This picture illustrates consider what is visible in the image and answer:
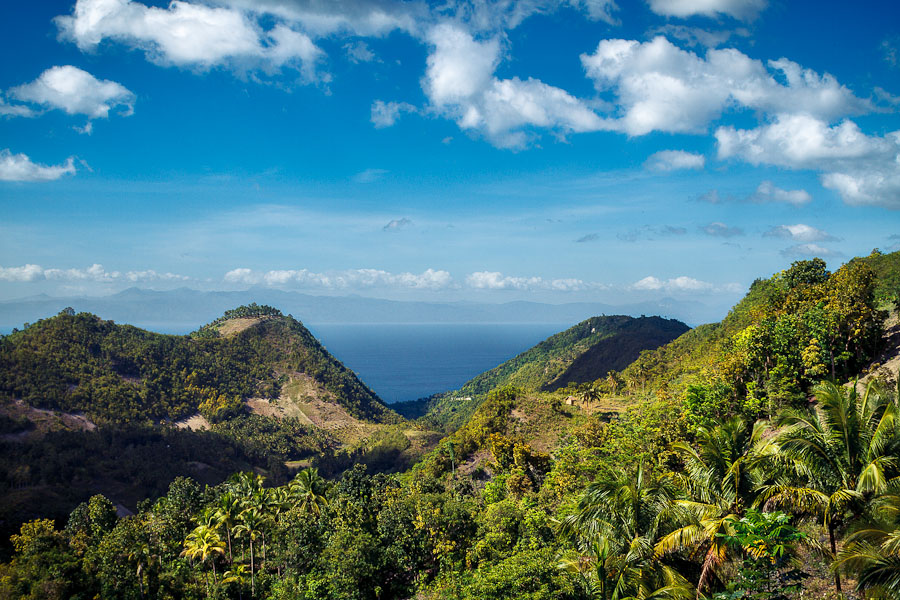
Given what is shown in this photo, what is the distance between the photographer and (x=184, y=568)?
33531 mm

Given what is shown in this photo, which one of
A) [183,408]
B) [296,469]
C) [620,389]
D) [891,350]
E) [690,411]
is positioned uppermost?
[891,350]

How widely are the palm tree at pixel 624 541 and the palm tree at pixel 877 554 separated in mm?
4003

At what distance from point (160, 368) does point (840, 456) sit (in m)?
166

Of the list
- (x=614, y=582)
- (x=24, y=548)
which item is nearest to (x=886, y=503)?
(x=614, y=582)

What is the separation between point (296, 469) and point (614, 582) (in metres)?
109

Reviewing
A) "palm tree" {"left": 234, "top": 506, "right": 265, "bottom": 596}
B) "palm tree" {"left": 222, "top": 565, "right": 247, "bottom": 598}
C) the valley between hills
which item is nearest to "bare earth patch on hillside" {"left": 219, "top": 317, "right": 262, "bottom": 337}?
the valley between hills

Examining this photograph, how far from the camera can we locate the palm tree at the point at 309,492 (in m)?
39.0

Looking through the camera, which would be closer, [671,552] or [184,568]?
[671,552]

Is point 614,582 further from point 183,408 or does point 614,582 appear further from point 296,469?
point 183,408

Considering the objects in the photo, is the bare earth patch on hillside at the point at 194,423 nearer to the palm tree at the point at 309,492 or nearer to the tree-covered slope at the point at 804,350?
the palm tree at the point at 309,492

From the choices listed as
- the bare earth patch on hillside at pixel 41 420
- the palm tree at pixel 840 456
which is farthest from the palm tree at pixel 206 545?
the bare earth patch on hillside at pixel 41 420

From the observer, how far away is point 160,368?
14725 cm

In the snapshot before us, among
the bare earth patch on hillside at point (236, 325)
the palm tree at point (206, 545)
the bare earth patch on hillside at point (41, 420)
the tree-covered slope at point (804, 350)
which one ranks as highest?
the bare earth patch on hillside at point (236, 325)

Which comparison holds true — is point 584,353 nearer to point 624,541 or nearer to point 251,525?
point 251,525
